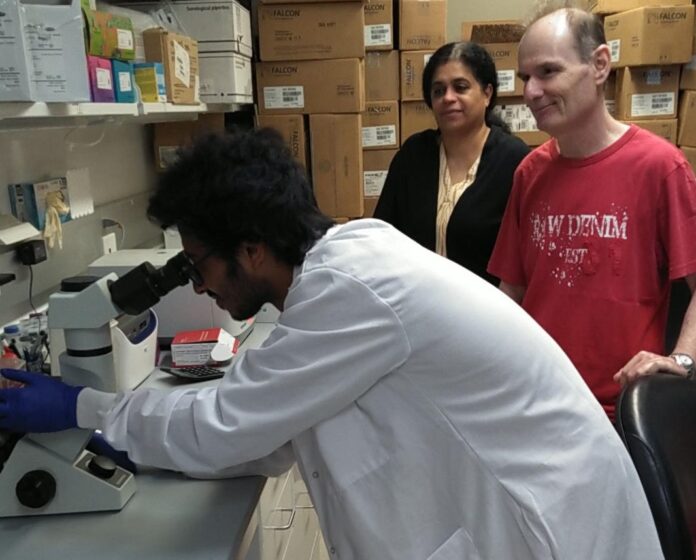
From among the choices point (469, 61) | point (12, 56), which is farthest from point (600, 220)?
point (12, 56)

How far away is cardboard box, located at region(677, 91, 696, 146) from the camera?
276cm

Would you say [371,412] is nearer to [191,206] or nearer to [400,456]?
[400,456]

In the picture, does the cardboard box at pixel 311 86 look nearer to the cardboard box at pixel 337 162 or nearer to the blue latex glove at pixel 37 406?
the cardboard box at pixel 337 162

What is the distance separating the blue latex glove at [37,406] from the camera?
3.39 feet

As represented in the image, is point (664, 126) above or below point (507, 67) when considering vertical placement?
below

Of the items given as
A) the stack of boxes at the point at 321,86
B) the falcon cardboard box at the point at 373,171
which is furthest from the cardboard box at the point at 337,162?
the falcon cardboard box at the point at 373,171

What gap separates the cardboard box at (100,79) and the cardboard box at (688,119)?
2325 mm

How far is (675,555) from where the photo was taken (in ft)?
3.56

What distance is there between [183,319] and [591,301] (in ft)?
3.54

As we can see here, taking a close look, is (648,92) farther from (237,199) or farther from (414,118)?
(237,199)

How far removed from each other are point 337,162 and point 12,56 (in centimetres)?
168

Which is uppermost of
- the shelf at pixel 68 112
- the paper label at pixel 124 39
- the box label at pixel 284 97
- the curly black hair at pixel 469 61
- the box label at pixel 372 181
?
the paper label at pixel 124 39

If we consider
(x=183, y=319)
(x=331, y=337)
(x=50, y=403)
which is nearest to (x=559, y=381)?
(x=331, y=337)

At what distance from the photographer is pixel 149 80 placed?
176 centimetres
